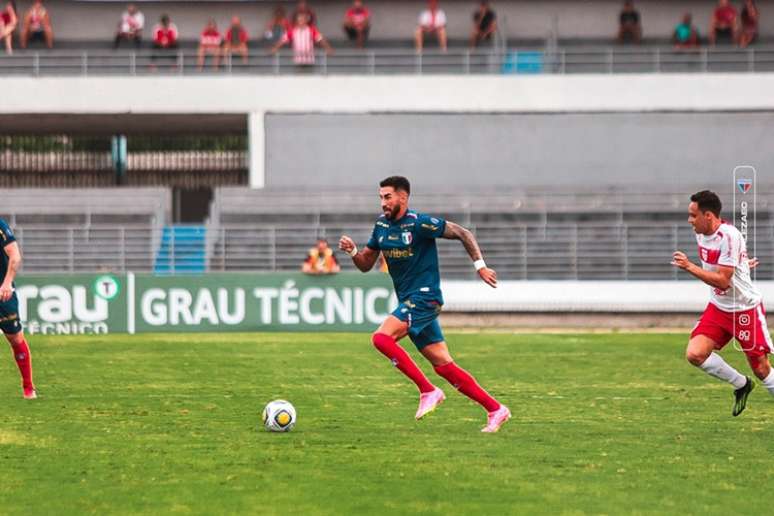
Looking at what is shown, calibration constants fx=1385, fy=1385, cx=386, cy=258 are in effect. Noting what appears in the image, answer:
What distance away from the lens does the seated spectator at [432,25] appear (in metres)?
36.8

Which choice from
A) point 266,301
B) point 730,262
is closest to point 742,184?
point 730,262

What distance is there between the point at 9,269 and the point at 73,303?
13.3m

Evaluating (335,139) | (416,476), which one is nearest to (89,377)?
(416,476)

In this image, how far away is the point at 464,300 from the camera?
29094 millimetres

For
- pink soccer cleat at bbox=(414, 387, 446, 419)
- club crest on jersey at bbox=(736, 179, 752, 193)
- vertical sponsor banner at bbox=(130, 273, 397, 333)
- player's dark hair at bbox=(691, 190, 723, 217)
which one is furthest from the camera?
vertical sponsor banner at bbox=(130, 273, 397, 333)

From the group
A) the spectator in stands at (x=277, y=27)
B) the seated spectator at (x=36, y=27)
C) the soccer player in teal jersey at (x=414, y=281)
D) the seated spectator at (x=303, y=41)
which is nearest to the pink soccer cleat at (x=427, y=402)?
the soccer player in teal jersey at (x=414, y=281)

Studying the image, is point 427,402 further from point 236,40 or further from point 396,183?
point 236,40

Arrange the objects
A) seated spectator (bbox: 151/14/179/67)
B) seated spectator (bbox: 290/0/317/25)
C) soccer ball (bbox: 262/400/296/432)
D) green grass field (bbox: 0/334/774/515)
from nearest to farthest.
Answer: green grass field (bbox: 0/334/774/515), soccer ball (bbox: 262/400/296/432), seated spectator (bbox: 151/14/179/67), seated spectator (bbox: 290/0/317/25)

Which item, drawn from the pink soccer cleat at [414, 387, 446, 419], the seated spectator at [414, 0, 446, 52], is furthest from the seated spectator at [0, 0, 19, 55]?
the pink soccer cleat at [414, 387, 446, 419]

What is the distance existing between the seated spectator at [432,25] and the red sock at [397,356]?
25967 millimetres

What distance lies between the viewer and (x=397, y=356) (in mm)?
11336

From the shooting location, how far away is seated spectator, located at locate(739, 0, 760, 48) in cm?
3675

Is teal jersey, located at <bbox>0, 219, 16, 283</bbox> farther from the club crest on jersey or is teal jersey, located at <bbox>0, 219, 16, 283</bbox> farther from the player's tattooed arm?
the club crest on jersey

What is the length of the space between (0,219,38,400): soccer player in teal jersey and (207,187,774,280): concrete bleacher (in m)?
16.8
